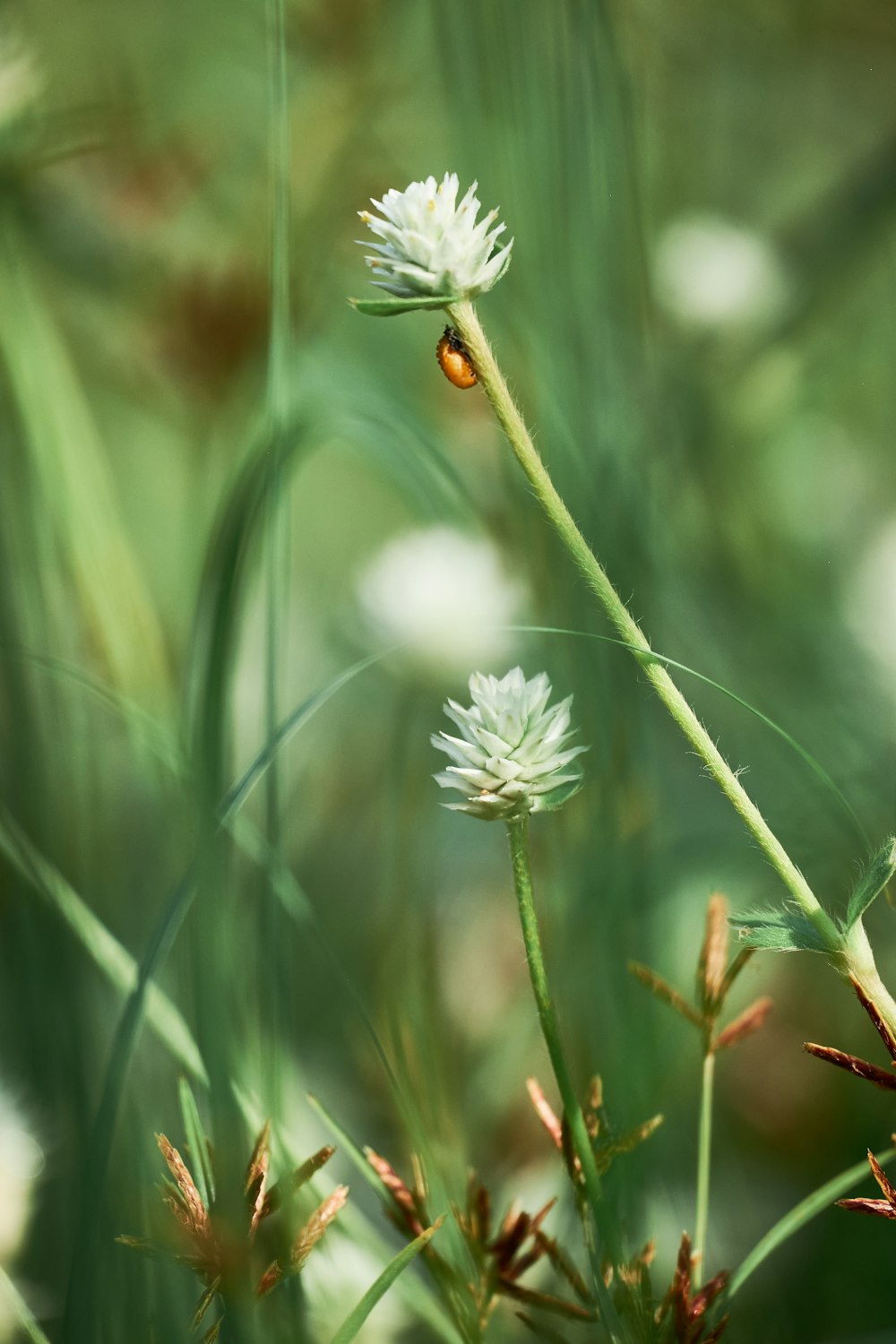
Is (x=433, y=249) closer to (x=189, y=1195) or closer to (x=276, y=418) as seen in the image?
(x=276, y=418)

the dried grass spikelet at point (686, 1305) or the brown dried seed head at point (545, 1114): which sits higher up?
the brown dried seed head at point (545, 1114)

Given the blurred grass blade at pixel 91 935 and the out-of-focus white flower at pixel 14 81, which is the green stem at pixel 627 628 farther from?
the out-of-focus white flower at pixel 14 81

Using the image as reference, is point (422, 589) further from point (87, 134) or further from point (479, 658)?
point (87, 134)

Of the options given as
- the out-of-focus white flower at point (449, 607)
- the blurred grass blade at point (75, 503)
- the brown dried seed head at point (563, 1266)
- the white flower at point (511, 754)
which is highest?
the blurred grass blade at point (75, 503)

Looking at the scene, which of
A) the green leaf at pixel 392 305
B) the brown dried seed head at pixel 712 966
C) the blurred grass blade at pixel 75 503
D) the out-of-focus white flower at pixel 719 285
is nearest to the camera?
the green leaf at pixel 392 305

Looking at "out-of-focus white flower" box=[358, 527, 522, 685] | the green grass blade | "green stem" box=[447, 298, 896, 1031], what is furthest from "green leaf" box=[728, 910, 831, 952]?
"out-of-focus white flower" box=[358, 527, 522, 685]

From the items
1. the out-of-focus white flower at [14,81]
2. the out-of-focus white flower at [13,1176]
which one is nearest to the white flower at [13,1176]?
the out-of-focus white flower at [13,1176]

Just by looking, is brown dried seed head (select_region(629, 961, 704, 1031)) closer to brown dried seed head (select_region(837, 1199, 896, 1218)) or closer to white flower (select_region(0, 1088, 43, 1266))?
brown dried seed head (select_region(837, 1199, 896, 1218))
